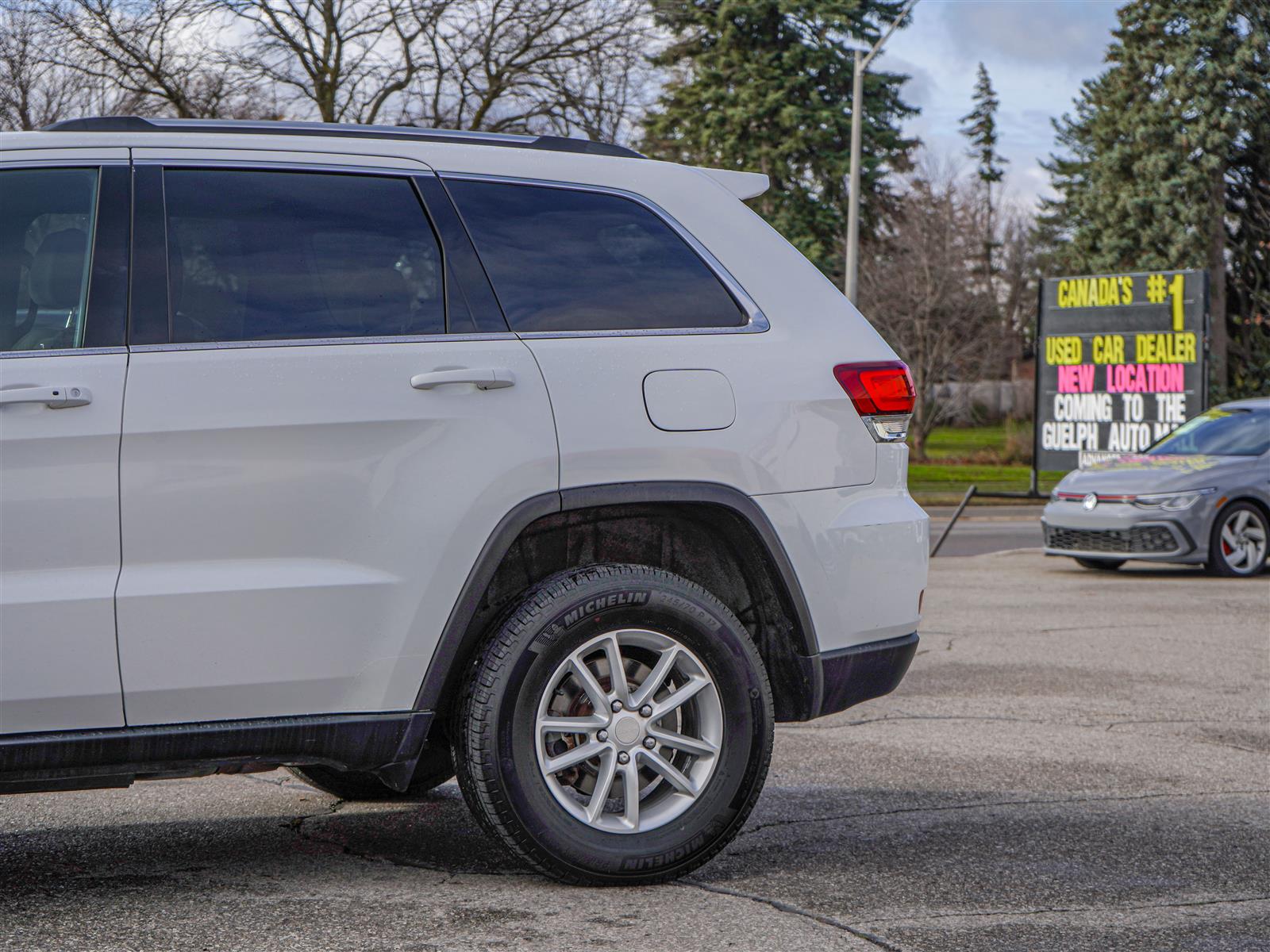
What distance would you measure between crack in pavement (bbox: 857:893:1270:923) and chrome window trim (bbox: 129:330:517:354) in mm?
1726

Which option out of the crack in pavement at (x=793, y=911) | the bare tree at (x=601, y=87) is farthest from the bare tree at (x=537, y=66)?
the crack in pavement at (x=793, y=911)

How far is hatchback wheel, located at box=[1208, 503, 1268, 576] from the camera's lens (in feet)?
41.8

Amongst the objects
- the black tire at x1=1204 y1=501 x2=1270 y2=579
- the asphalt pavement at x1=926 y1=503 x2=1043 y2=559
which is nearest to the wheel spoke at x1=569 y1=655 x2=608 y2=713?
the black tire at x1=1204 y1=501 x2=1270 y2=579

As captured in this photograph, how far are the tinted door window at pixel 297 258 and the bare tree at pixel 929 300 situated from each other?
36944 millimetres

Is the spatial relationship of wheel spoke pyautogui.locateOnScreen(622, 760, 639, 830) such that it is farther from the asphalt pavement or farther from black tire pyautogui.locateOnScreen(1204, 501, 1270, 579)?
the asphalt pavement

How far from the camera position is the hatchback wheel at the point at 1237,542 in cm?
A: 1273

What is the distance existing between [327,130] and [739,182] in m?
1.23

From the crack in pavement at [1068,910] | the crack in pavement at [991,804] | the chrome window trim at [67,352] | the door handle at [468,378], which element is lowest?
the crack in pavement at [991,804]

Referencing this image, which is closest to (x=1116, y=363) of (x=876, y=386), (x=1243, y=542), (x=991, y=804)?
(x=1243, y=542)

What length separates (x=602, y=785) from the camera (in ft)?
12.4

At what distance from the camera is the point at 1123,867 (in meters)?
4.11

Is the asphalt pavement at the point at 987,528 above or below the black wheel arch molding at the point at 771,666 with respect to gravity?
below

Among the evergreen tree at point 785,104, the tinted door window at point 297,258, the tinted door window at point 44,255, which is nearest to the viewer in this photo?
the tinted door window at point 44,255

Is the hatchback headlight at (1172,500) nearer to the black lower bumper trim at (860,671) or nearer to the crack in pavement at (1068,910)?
the black lower bumper trim at (860,671)
